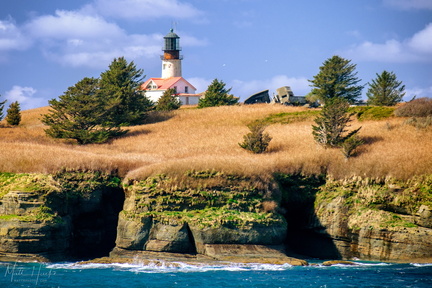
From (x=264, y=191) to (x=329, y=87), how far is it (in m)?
35.2

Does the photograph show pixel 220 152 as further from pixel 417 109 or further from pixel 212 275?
pixel 212 275

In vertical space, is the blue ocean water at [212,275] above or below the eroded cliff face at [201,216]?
below

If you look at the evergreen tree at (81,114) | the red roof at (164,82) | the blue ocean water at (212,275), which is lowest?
the blue ocean water at (212,275)

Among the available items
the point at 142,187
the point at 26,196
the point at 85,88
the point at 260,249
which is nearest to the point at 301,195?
the point at 260,249

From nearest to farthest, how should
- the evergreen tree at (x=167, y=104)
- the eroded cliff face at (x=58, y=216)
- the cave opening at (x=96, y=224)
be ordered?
1. the eroded cliff face at (x=58, y=216)
2. the cave opening at (x=96, y=224)
3. the evergreen tree at (x=167, y=104)

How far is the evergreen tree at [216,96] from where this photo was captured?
7775 cm

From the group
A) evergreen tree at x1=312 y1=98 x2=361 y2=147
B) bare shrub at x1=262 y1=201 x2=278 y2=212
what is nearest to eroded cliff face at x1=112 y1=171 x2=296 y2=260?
bare shrub at x1=262 y1=201 x2=278 y2=212

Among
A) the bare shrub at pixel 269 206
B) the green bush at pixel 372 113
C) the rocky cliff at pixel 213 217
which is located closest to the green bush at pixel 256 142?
the rocky cliff at pixel 213 217

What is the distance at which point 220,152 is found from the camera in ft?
151

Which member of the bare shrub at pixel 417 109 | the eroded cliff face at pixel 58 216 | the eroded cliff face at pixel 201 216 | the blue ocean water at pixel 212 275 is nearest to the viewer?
the blue ocean water at pixel 212 275

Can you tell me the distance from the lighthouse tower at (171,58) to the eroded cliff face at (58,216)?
6887 centimetres

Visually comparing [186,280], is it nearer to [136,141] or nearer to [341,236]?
[341,236]

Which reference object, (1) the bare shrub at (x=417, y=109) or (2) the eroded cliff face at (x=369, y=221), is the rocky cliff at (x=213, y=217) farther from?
(1) the bare shrub at (x=417, y=109)

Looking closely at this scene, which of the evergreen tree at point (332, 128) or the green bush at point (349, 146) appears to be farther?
the evergreen tree at point (332, 128)
